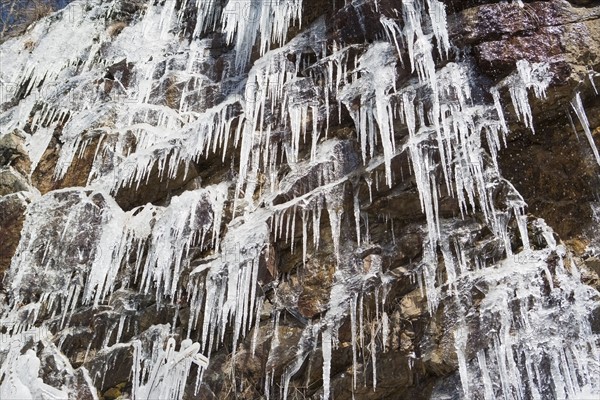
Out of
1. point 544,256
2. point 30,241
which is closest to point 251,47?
point 30,241

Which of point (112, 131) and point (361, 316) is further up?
point (112, 131)

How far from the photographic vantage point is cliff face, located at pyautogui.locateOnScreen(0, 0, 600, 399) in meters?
4.39

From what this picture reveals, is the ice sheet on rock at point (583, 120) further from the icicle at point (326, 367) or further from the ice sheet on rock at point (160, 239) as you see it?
the ice sheet on rock at point (160, 239)

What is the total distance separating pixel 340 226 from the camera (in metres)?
5.10

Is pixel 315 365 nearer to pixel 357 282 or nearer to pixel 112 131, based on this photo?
pixel 357 282

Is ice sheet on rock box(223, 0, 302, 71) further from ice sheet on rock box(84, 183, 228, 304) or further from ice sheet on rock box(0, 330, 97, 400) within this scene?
ice sheet on rock box(0, 330, 97, 400)

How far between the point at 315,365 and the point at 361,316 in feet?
1.65

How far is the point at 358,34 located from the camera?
5.98 metres

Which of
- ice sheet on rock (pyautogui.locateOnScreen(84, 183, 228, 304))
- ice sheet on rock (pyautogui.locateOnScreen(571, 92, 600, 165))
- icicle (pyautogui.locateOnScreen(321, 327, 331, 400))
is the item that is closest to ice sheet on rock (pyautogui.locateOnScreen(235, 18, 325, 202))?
ice sheet on rock (pyautogui.locateOnScreen(84, 183, 228, 304))

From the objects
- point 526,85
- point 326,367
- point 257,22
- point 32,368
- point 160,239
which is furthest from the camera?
point 257,22

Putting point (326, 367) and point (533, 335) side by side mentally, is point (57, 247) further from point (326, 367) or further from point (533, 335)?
point (533, 335)

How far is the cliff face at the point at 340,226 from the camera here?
4.39 m

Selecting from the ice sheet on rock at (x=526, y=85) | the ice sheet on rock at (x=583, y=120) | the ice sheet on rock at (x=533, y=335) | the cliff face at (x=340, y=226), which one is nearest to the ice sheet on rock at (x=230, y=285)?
the cliff face at (x=340, y=226)

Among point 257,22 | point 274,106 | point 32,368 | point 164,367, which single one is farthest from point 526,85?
point 32,368
